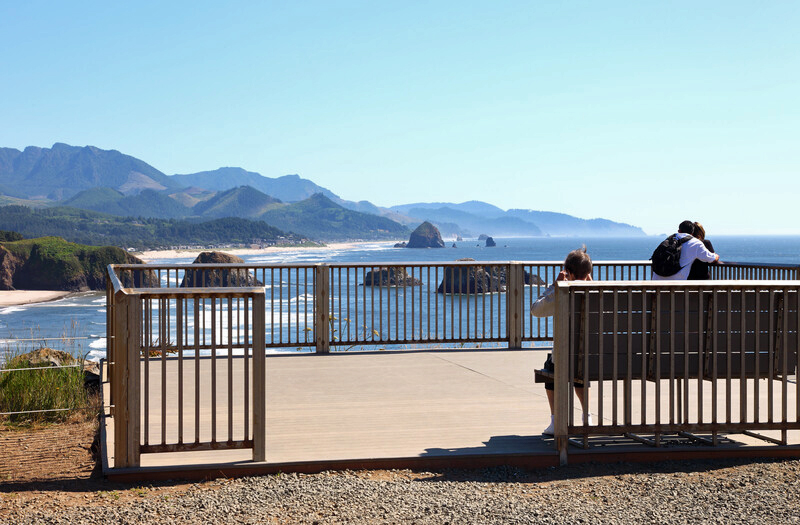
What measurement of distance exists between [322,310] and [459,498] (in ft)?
16.6

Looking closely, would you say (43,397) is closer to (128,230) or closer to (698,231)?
(698,231)

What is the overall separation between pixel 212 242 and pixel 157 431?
185 meters

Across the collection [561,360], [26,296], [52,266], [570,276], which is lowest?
[26,296]

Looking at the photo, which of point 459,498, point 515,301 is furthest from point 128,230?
point 459,498

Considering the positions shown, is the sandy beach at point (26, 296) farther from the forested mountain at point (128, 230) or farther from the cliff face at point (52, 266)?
the forested mountain at point (128, 230)

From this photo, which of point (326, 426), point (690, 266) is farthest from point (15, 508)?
point (690, 266)

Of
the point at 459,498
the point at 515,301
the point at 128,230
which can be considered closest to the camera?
the point at 459,498

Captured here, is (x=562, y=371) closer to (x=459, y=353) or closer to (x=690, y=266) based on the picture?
(x=690, y=266)

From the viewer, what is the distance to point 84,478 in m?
4.45

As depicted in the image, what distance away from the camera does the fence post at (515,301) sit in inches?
349

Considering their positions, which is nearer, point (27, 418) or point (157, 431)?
point (157, 431)

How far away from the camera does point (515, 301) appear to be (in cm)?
895

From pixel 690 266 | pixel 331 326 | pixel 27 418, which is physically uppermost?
pixel 690 266

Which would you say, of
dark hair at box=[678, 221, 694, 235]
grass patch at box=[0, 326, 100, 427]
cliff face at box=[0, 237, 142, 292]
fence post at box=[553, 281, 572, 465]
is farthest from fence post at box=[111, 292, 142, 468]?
cliff face at box=[0, 237, 142, 292]
